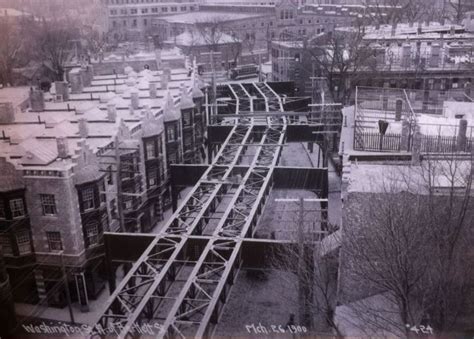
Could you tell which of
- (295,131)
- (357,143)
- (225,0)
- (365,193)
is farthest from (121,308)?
(225,0)

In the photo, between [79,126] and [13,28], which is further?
[13,28]

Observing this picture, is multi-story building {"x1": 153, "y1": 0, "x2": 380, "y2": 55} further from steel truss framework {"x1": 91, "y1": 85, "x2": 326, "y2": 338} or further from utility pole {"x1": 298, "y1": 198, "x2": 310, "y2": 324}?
utility pole {"x1": 298, "y1": 198, "x2": 310, "y2": 324}

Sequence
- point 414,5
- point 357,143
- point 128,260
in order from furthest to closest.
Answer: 1. point 414,5
2. point 357,143
3. point 128,260

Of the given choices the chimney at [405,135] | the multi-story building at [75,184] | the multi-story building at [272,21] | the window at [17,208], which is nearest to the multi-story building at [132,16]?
the multi-story building at [272,21]

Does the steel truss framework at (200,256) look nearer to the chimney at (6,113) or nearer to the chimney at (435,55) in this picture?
the chimney at (6,113)

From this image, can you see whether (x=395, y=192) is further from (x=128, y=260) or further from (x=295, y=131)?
(x=295, y=131)

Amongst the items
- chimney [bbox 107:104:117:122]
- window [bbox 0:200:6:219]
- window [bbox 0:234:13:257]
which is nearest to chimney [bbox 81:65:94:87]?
chimney [bbox 107:104:117:122]
